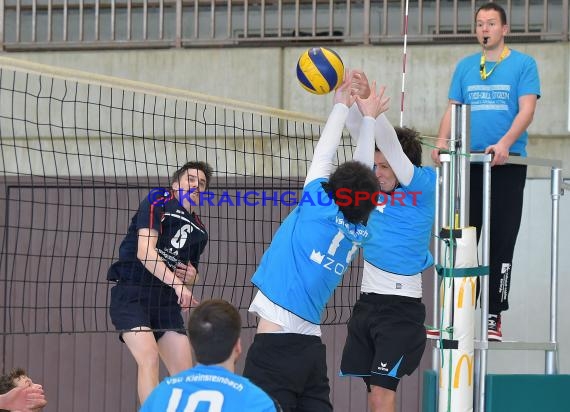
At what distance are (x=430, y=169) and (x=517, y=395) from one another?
1.35 metres

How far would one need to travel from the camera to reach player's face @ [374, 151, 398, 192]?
5.93 m

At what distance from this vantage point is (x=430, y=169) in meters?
6.12

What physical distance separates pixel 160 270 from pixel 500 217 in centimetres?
203

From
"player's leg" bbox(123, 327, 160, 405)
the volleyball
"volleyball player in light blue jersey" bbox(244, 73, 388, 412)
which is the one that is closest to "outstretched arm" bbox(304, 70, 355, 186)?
"volleyball player in light blue jersey" bbox(244, 73, 388, 412)

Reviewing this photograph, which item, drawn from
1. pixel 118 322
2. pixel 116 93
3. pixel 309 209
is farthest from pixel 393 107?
pixel 309 209

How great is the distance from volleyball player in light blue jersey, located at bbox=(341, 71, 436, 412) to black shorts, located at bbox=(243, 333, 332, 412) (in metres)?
0.67

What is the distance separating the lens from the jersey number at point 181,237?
6746 millimetres

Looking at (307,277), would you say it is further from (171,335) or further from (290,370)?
(171,335)

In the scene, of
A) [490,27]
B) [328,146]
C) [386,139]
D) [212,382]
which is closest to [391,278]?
[386,139]

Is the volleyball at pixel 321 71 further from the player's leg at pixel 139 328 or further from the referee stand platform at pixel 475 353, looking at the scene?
the player's leg at pixel 139 328

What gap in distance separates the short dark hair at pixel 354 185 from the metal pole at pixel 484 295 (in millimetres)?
1144

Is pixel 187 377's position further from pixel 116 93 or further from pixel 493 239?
pixel 116 93

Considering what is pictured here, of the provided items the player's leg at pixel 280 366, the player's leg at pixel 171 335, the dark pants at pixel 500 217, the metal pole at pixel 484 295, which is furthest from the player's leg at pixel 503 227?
the player's leg at pixel 171 335

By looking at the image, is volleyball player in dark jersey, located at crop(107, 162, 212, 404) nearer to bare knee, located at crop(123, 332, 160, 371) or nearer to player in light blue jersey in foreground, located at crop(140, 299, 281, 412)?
bare knee, located at crop(123, 332, 160, 371)
